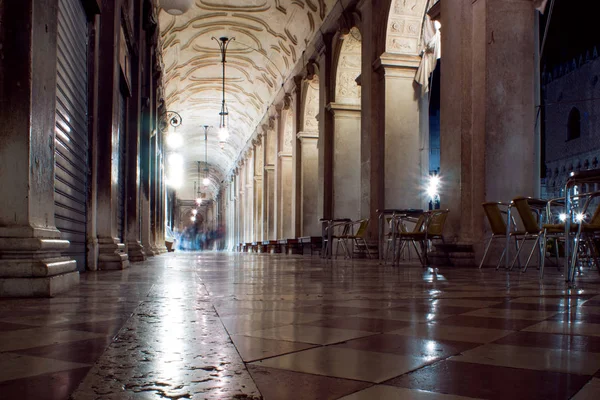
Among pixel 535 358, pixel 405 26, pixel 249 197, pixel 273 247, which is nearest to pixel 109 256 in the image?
pixel 535 358

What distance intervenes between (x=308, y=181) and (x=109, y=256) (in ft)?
42.9

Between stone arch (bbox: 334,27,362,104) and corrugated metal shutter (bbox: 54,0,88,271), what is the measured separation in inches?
388

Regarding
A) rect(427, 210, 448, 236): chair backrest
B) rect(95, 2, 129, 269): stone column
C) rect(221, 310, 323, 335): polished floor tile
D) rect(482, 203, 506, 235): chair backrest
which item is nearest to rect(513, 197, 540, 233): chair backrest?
rect(482, 203, 506, 235): chair backrest

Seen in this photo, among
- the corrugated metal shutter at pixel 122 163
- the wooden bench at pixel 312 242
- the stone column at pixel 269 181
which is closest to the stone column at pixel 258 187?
the stone column at pixel 269 181

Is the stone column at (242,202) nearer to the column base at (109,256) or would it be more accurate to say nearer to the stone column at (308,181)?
the stone column at (308,181)

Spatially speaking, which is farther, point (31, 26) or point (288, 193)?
point (288, 193)

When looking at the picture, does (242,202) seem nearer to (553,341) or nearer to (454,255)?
(454,255)

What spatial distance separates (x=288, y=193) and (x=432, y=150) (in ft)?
42.6

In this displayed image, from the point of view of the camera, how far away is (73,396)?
1.23 m

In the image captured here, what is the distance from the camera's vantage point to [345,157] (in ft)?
52.6

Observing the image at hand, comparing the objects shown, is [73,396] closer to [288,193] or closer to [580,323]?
[580,323]

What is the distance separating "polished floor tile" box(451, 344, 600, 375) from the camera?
1.56 meters

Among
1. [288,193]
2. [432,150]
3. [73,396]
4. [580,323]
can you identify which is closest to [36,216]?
[73,396]

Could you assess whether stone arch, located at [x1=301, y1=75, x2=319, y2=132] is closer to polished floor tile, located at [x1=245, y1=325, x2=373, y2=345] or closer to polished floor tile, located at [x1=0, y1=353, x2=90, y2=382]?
polished floor tile, located at [x1=245, y1=325, x2=373, y2=345]
